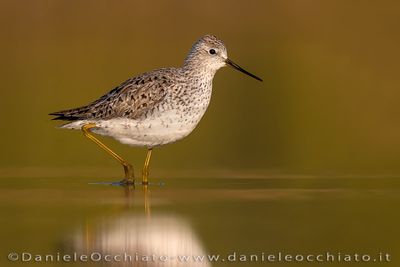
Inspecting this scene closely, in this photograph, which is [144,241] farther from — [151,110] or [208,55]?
[208,55]

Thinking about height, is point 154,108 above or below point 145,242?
above

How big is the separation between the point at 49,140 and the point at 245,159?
3270mm

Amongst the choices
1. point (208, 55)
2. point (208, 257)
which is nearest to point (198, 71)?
point (208, 55)

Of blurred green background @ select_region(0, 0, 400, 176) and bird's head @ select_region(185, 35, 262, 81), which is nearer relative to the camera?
bird's head @ select_region(185, 35, 262, 81)

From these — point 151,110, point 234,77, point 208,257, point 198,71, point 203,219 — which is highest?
point 234,77

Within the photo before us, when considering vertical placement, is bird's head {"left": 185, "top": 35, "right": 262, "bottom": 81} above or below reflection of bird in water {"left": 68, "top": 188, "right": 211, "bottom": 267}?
above

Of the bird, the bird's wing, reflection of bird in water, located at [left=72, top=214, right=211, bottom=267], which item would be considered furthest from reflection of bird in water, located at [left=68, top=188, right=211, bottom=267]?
the bird's wing

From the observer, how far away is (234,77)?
23266 millimetres

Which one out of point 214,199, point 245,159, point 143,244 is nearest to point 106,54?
point 245,159

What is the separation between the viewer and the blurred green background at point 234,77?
51.0 ft

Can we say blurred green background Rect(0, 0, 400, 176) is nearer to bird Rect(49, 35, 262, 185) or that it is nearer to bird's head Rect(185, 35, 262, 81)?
bird Rect(49, 35, 262, 185)

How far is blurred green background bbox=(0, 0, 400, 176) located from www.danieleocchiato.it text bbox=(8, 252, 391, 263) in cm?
529

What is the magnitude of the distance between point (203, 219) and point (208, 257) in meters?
1.70

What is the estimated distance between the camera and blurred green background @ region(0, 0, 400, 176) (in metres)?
15.6
